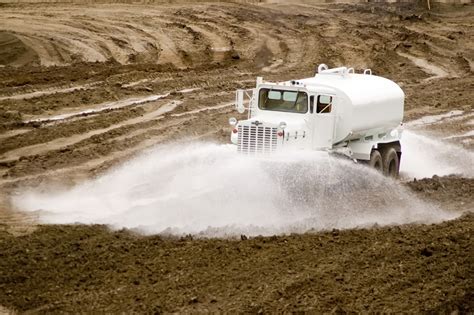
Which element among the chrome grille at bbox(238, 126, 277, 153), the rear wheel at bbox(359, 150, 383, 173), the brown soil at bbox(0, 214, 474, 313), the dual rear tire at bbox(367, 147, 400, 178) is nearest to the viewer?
the brown soil at bbox(0, 214, 474, 313)

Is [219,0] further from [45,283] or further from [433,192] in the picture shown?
[45,283]

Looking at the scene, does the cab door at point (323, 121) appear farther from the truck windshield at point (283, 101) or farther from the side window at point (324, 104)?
the truck windshield at point (283, 101)

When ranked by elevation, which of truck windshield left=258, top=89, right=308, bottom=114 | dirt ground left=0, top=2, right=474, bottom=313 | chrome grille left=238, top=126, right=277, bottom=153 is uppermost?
truck windshield left=258, top=89, right=308, bottom=114

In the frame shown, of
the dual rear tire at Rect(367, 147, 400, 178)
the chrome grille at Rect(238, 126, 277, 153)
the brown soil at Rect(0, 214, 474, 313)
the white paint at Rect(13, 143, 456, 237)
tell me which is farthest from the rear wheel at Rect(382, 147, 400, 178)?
the brown soil at Rect(0, 214, 474, 313)

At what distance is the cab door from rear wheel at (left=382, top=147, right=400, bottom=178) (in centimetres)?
238

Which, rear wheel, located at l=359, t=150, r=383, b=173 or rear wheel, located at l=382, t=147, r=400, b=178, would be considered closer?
rear wheel, located at l=359, t=150, r=383, b=173

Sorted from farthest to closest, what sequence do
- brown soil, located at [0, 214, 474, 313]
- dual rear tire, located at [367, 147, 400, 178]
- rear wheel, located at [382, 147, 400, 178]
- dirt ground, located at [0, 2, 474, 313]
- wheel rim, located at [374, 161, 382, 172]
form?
rear wheel, located at [382, 147, 400, 178]
wheel rim, located at [374, 161, 382, 172]
dual rear tire, located at [367, 147, 400, 178]
dirt ground, located at [0, 2, 474, 313]
brown soil, located at [0, 214, 474, 313]

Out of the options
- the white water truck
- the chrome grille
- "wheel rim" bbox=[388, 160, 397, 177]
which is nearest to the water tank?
the white water truck

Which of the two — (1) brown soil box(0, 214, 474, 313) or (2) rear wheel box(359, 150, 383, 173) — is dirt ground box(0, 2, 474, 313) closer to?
(1) brown soil box(0, 214, 474, 313)

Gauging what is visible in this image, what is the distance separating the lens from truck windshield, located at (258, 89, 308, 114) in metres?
18.1

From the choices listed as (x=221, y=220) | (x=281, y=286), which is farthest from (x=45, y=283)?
(x=221, y=220)

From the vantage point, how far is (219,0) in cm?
4628

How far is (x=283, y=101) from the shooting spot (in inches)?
717

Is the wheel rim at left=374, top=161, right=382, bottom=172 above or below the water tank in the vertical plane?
below
